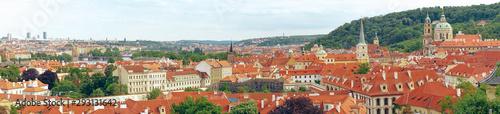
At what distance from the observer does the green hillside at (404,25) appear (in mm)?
153750

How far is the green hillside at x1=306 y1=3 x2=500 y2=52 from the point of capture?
154 m

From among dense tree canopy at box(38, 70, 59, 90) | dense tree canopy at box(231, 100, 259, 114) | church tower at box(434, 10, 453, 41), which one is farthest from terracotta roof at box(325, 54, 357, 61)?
dense tree canopy at box(231, 100, 259, 114)

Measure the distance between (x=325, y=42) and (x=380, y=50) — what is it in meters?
49.0

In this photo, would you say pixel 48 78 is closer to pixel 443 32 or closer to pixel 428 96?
pixel 428 96

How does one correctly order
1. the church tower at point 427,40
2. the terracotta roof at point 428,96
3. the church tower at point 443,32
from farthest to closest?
the church tower at point 443,32
the church tower at point 427,40
the terracotta roof at point 428,96

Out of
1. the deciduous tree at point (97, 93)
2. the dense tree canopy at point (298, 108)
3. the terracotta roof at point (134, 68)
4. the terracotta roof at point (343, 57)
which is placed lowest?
the deciduous tree at point (97, 93)

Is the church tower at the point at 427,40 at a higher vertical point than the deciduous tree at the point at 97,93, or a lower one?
higher

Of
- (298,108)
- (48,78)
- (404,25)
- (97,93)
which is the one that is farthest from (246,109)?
(404,25)

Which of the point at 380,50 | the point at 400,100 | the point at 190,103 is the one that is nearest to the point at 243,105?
the point at 190,103

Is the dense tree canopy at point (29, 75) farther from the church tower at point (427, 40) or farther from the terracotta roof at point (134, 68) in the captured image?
the church tower at point (427, 40)

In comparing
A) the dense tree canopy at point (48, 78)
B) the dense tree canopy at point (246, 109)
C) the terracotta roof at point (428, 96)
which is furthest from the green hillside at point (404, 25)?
the dense tree canopy at point (246, 109)

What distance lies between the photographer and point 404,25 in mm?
174750

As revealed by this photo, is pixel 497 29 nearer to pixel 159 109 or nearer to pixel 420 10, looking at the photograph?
pixel 420 10

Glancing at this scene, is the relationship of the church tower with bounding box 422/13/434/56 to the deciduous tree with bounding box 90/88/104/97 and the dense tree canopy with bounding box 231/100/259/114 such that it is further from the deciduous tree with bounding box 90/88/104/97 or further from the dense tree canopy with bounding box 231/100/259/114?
the dense tree canopy with bounding box 231/100/259/114
